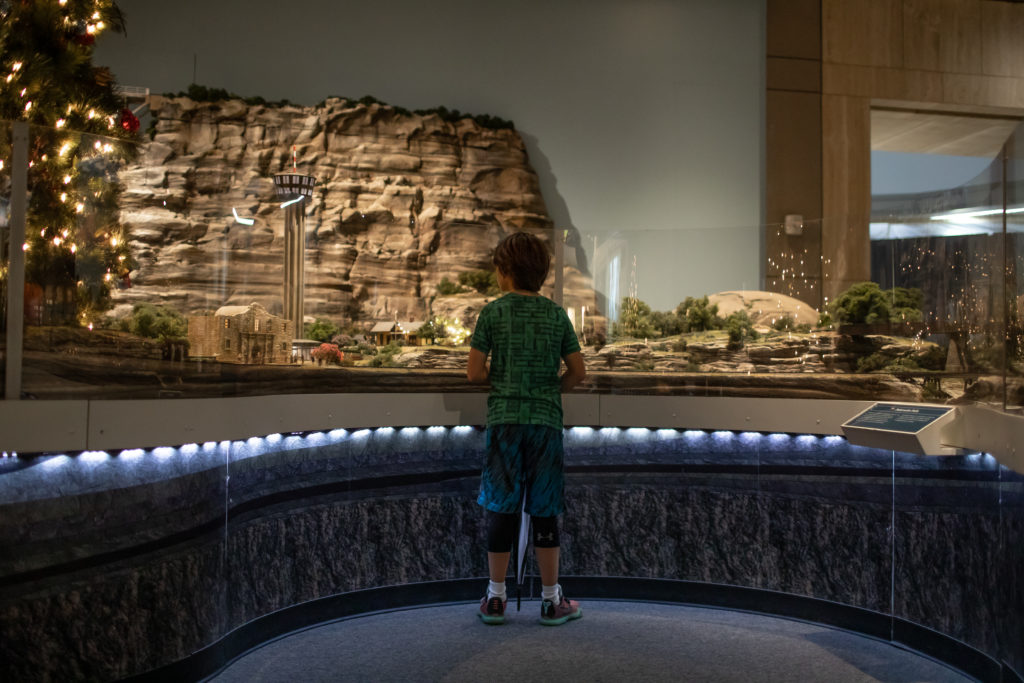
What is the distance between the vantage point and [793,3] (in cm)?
870

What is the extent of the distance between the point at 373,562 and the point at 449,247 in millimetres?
1776

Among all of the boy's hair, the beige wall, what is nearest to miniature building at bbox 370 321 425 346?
the boy's hair

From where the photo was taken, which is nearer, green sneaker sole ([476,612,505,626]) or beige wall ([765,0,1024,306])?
green sneaker sole ([476,612,505,626])

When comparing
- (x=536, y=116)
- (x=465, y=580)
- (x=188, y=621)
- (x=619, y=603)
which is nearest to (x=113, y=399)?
(x=188, y=621)

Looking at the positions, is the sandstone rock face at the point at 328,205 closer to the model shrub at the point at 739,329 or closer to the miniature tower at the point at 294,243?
the miniature tower at the point at 294,243

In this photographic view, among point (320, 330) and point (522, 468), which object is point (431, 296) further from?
point (522, 468)

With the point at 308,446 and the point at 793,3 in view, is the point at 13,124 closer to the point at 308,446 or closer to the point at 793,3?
the point at 308,446

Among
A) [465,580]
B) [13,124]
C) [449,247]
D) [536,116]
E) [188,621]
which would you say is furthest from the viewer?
[536,116]

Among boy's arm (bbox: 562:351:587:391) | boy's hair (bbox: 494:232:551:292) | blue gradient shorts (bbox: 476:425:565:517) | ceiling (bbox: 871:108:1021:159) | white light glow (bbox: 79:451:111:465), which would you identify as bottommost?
blue gradient shorts (bbox: 476:425:565:517)

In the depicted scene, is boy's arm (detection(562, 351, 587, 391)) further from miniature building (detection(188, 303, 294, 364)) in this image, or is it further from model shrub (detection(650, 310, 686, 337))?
miniature building (detection(188, 303, 294, 364))

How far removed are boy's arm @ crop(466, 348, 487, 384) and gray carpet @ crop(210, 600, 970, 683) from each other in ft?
3.26

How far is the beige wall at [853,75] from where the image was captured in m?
8.69

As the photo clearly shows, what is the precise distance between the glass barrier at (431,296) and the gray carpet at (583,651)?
3.12 feet

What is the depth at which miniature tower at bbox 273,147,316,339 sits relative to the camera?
332 cm
